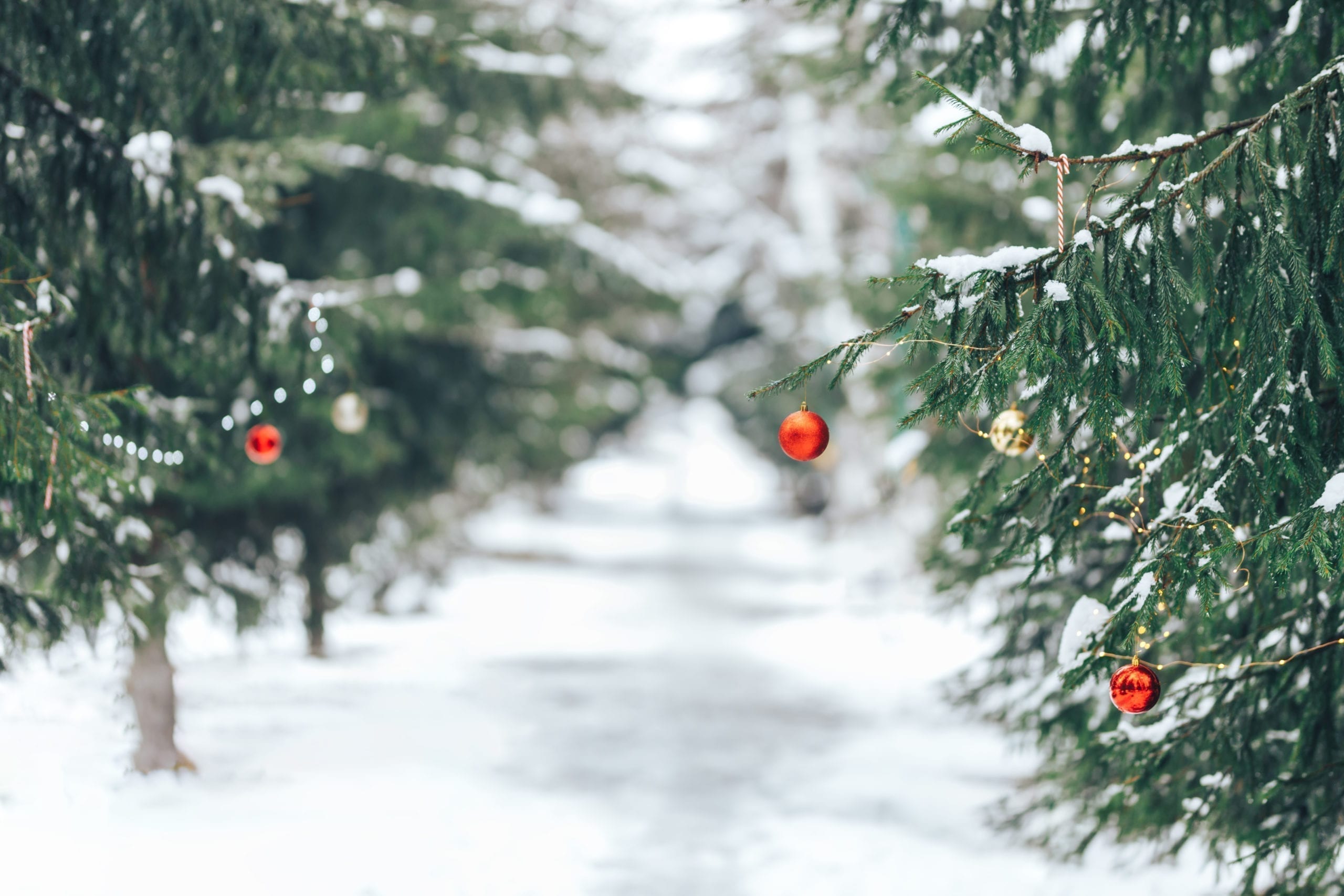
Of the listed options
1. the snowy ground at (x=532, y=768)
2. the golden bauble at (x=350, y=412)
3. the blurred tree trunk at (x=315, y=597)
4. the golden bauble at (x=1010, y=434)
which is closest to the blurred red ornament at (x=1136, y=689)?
the golden bauble at (x=1010, y=434)

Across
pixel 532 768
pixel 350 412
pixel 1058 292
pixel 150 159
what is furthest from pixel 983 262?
pixel 532 768

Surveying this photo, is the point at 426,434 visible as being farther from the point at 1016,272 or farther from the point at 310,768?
the point at 1016,272

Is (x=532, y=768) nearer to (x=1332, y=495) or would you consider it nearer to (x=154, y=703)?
(x=154, y=703)

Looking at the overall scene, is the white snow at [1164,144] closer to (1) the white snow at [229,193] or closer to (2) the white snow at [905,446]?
(1) the white snow at [229,193]

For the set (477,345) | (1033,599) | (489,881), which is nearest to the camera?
(489,881)

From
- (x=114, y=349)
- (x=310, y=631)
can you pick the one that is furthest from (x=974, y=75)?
(x=310, y=631)

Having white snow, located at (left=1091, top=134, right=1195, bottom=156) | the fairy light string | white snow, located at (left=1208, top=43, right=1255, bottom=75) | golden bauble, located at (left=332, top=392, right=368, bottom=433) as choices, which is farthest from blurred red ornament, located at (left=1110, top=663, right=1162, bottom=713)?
golden bauble, located at (left=332, top=392, right=368, bottom=433)

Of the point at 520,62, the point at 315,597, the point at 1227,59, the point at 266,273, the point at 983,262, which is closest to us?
the point at 983,262

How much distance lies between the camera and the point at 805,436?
3.36 meters

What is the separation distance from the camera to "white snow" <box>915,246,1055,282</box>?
3.11 metres

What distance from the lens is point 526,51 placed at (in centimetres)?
907

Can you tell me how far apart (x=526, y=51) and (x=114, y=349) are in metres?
5.29

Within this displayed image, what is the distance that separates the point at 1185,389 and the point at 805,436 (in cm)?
124

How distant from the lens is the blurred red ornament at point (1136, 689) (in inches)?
124
